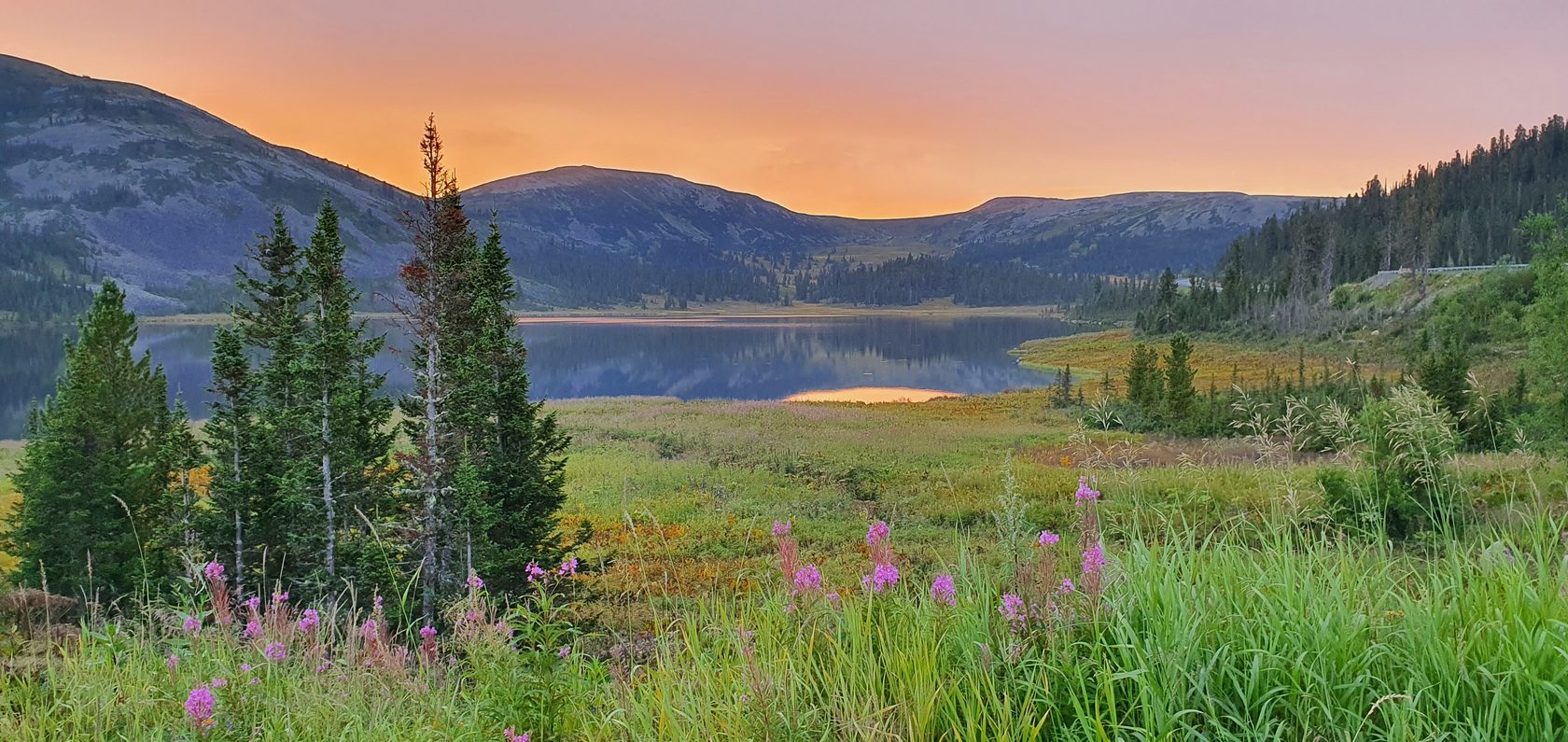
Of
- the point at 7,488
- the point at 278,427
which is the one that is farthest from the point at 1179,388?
the point at 7,488

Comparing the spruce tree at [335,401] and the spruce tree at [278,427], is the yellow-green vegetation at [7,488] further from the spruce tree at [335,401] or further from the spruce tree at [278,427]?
the spruce tree at [335,401]

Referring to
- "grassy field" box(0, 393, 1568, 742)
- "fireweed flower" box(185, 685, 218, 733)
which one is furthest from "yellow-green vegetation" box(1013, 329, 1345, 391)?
"fireweed flower" box(185, 685, 218, 733)

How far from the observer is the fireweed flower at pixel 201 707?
2740 mm

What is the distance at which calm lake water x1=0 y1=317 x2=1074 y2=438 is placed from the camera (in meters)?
71.3

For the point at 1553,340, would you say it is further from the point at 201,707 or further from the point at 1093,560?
the point at 201,707

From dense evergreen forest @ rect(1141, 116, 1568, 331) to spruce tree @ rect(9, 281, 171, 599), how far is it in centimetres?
8669

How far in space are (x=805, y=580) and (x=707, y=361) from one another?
10111cm

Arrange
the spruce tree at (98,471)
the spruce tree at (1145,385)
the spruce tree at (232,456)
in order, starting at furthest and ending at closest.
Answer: the spruce tree at (1145,385) < the spruce tree at (98,471) < the spruce tree at (232,456)

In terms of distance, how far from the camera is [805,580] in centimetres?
298

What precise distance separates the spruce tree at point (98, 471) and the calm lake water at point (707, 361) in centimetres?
1801

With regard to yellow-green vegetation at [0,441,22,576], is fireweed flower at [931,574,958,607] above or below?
above

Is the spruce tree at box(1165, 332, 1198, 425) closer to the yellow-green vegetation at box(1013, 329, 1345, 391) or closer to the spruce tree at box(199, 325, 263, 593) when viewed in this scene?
the yellow-green vegetation at box(1013, 329, 1345, 391)

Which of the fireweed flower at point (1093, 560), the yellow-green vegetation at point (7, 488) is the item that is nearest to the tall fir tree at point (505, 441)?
the fireweed flower at point (1093, 560)

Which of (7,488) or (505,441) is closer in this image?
(505,441)
